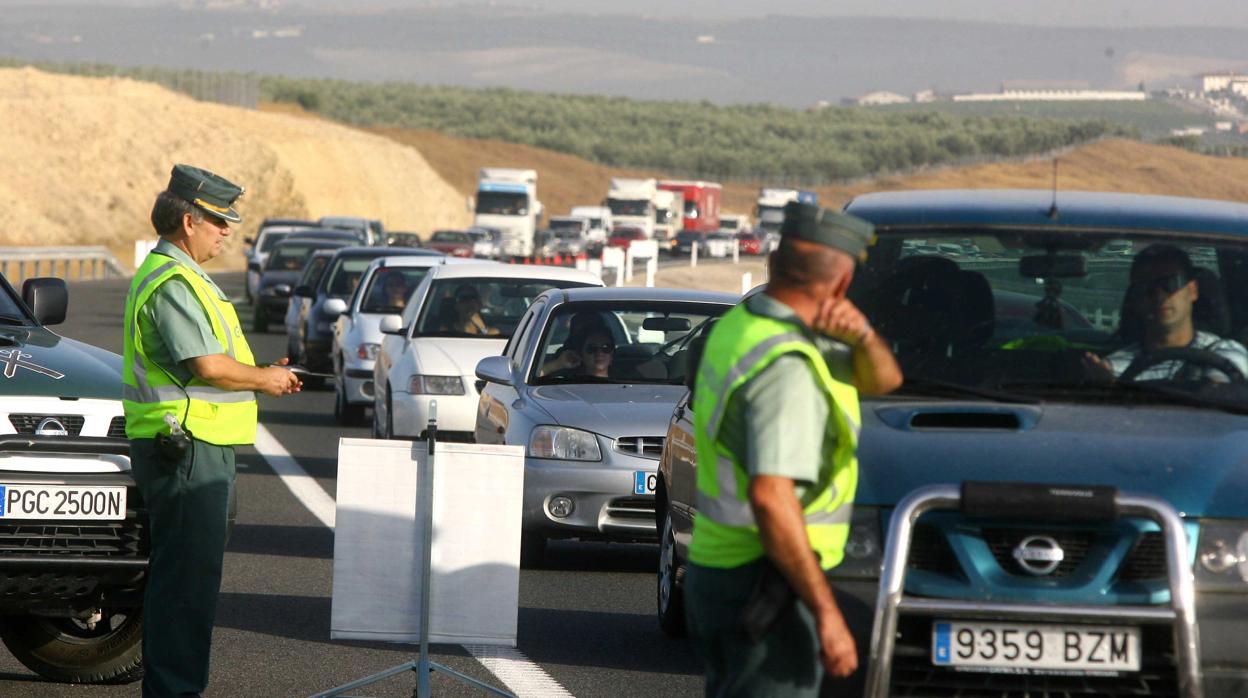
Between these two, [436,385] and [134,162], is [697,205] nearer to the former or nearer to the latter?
[134,162]

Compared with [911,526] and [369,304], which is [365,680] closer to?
[911,526]

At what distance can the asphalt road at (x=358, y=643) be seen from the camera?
7934 mm

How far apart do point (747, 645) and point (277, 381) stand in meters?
2.60

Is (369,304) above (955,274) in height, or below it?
below

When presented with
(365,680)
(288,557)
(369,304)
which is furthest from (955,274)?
(369,304)

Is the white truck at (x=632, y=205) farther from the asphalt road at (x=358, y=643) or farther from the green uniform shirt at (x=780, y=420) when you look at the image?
the green uniform shirt at (x=780, y=420)

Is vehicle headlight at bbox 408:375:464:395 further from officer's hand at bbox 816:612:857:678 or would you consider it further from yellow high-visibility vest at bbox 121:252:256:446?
officer's hand at bbox 816:612:857:678

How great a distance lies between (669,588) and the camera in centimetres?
886

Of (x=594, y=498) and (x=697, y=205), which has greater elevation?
(x=594, y=498)

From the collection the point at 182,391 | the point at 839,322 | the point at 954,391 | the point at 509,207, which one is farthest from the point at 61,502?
the point at 509,207

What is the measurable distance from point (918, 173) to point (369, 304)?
514ft

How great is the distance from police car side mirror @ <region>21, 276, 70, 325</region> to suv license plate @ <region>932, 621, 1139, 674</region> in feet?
16.4

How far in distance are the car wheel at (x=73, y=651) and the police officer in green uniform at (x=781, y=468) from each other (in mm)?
3822

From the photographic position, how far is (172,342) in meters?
6.47
